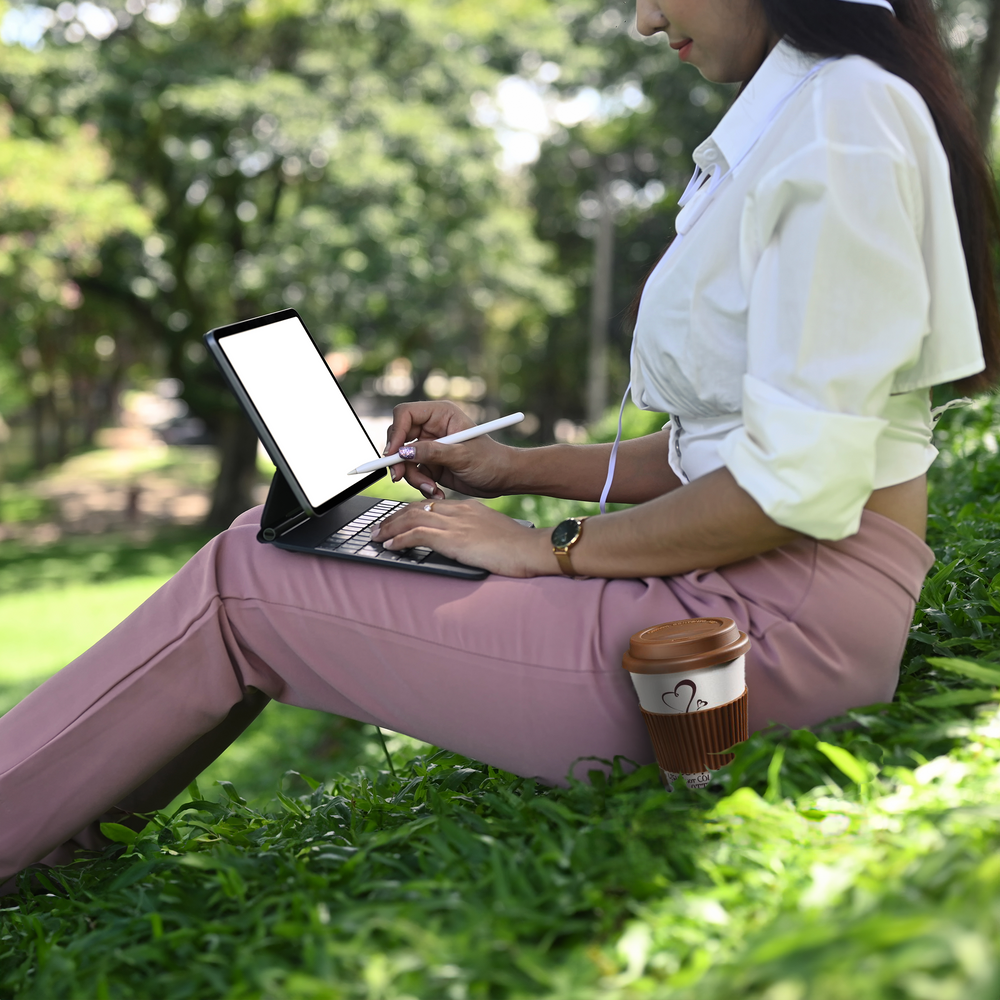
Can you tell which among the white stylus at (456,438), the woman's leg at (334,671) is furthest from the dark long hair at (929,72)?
the white stylus at (456,438)

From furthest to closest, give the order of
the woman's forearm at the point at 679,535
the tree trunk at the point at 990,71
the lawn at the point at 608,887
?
the tree trunk at the point at 990,71, the woman's forearm at the point at 679,535, the lawn at the point at 608,887

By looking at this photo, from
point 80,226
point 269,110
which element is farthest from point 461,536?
point 269,110

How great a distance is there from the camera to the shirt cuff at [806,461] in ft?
4.71

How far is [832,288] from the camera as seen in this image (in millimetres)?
1425

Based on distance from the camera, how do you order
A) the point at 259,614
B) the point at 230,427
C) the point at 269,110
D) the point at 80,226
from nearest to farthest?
the point at 259,614 → the point at 80,226 → the point at 269,110 → the point at 230,427

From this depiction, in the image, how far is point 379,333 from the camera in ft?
47.5

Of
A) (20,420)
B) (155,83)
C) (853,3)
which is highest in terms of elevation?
(155,83)

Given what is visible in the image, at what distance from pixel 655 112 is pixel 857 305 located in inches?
799

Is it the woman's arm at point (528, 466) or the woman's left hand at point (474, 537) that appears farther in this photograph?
the woman's arm at point (528, 466)

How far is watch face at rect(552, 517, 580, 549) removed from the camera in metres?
1.71

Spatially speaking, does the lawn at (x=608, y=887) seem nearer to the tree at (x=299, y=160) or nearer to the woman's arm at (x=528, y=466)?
the woman's arm at (x=528, y=466)

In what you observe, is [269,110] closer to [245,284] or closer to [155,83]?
[155,83]

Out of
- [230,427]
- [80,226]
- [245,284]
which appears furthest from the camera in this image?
[230,427]

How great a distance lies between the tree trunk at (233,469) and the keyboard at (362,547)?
14237 millimetres
